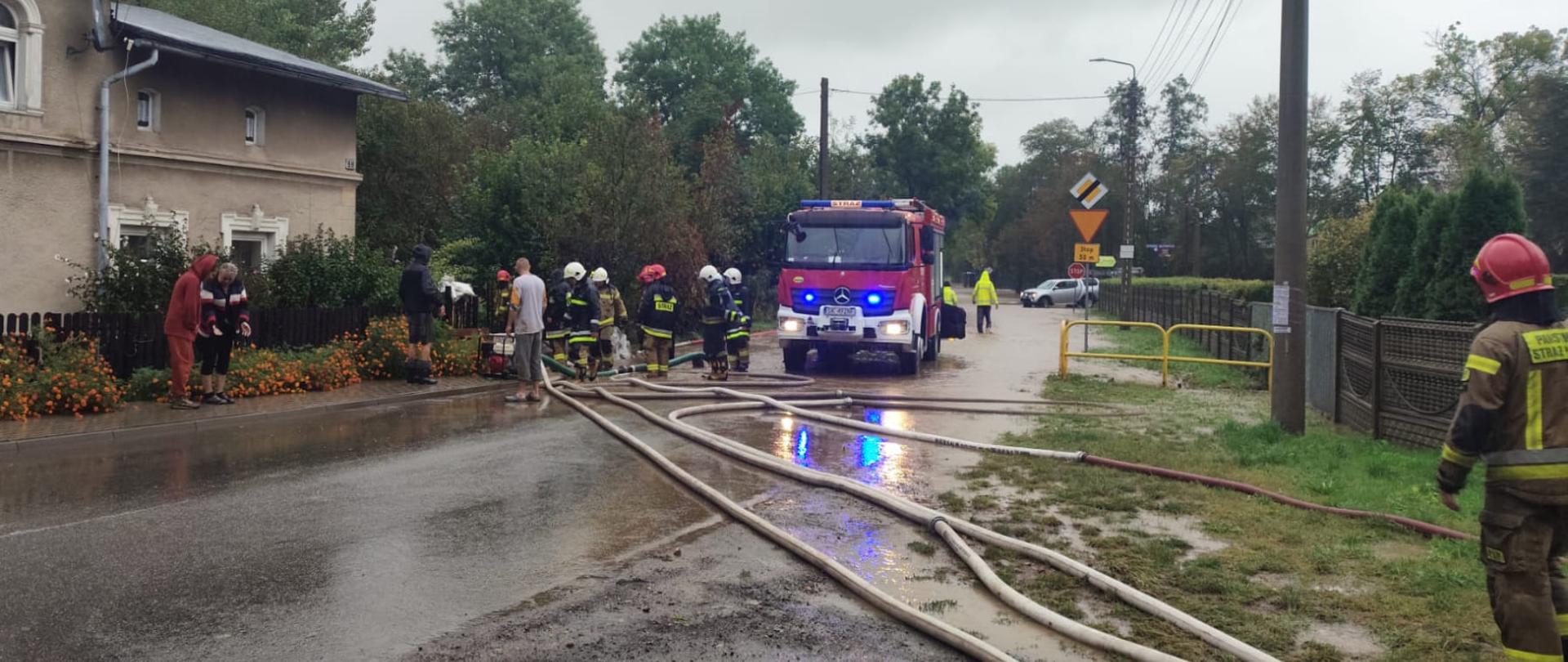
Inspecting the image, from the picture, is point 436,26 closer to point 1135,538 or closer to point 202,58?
point 202,58

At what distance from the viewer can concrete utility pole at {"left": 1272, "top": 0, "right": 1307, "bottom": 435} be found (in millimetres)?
11344

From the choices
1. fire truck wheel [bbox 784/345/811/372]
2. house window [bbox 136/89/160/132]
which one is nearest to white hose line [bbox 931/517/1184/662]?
fire truck wheel [bbox 784/345/811/372]

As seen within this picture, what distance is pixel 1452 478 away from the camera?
4.64 metres

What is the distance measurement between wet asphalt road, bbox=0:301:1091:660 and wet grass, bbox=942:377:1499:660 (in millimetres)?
948

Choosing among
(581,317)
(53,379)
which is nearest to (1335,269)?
(581,317)

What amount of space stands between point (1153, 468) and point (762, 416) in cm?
517

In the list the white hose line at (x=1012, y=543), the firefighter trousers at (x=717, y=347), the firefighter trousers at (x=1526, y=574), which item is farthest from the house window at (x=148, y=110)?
the firefighter trousers at (x=1526, y=574)

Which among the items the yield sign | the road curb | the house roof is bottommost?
the road curb

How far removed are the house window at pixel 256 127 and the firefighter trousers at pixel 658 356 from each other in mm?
8353

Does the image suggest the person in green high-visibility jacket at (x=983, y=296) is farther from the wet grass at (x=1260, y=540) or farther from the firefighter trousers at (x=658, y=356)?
the wet grass at (x=1260, y=540)

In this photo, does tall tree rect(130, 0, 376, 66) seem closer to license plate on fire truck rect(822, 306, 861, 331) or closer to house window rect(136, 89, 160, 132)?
house window rect(136, 89, 160, 132)

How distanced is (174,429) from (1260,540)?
32.4 feet

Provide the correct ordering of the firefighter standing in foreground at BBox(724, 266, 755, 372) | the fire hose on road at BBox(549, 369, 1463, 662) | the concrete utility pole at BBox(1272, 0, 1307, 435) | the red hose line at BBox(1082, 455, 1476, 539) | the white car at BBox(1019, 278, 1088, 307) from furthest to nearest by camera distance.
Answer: the white car at BBox(1019, 278, 1088, 307) → the firefighter standing in foreground at BBox(724, 266, 755, 372) → the concrete utility pole at BBox(1272, 0, 1307, 435) → the red hose line at BBox(1082, 455, 1476, 539) → the fire hose on road at BBox(549, 369, 1463, 662)

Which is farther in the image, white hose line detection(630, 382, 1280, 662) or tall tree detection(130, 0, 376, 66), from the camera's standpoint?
tall tree detection(130, 0, 376, 66)
